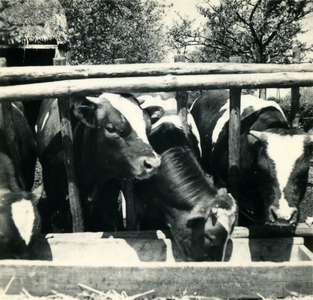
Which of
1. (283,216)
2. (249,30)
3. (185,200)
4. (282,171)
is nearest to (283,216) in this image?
(283,216)

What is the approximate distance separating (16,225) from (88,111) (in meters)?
1.24

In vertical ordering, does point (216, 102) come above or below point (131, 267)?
above

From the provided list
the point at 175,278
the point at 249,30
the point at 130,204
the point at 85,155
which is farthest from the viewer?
the point at 249,30

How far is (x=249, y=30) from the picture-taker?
12.3 m

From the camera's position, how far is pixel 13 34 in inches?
233

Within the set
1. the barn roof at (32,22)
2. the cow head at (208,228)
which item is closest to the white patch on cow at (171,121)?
the cow head at (208,228)

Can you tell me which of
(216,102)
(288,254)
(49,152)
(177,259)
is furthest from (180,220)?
(216,102)

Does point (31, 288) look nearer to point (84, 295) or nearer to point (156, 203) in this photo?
point (84, 295)

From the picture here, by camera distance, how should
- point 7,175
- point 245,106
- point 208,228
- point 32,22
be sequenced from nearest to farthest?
1. point 208,228
2. point 7,175
3. point 245,106
4. point 32,22

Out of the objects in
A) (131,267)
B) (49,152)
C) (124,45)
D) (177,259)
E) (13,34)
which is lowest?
(177,259)

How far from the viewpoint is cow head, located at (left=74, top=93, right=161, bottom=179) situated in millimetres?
3194

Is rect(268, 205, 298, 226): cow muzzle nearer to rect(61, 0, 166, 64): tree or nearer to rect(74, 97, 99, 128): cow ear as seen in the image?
rect(74, 97, 99, 128): cow ear

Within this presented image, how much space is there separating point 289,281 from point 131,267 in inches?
44.9

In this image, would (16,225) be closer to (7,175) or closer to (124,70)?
(7,175)
